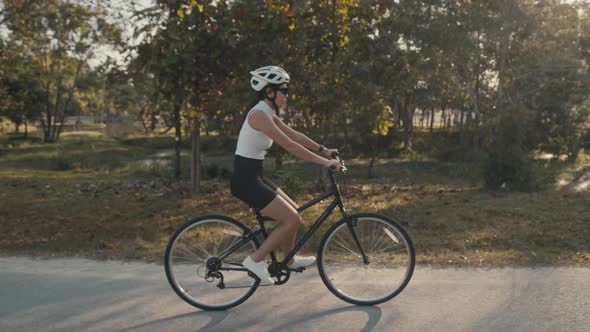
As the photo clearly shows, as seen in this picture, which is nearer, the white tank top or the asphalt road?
the asphalt road

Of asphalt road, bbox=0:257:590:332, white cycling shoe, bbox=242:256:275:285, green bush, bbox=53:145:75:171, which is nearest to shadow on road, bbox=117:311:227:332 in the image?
asphalt road, bbox=0:257:590:332

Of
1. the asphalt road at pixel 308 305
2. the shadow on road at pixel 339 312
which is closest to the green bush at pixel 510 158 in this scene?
the asphalt road at pixel 308 305

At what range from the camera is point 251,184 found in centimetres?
404

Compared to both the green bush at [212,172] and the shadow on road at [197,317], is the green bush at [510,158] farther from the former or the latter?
the shadow on road at [197,317]

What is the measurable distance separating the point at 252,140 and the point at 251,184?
336mm

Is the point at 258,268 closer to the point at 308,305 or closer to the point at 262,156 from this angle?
the point at 308,305

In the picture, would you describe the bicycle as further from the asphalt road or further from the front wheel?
the asphalt road

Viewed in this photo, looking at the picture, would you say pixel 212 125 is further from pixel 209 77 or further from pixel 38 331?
pixel 38 331

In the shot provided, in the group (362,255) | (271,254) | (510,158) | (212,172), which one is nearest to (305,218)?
(362,255)

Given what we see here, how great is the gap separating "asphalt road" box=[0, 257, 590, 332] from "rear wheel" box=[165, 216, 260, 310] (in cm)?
13

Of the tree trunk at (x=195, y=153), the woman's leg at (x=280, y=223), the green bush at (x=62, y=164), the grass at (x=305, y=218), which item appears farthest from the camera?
the green bush at (x=62, y=164)

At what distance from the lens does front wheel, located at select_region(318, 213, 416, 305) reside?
4.26 metres

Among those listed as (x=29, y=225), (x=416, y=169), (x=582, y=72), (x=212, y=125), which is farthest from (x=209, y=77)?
(x=582, y=72)

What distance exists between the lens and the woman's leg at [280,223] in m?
4.06
